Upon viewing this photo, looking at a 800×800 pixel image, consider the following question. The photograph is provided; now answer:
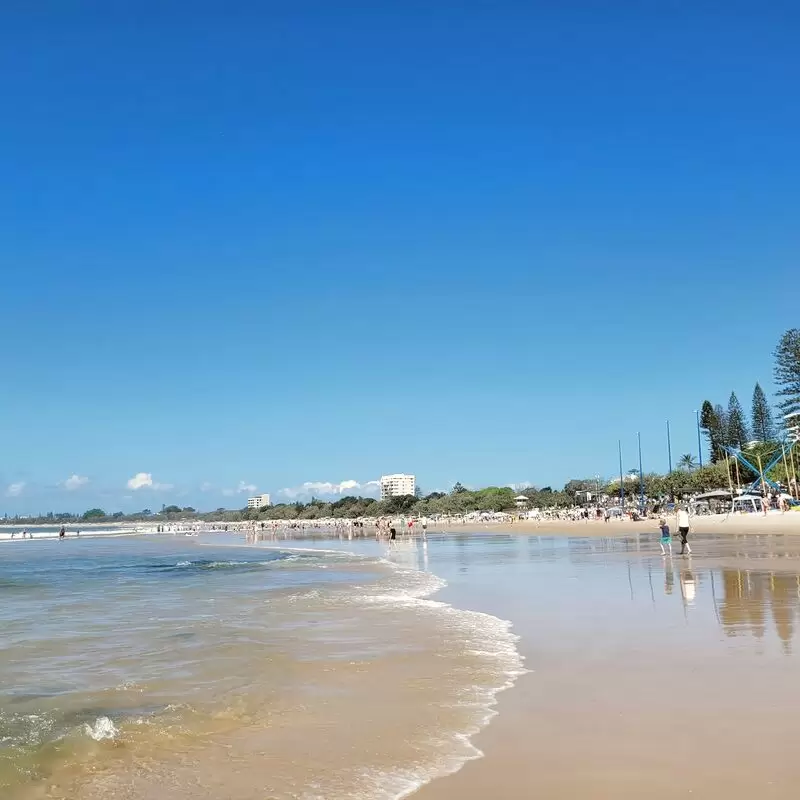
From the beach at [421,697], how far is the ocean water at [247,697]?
0.03 m

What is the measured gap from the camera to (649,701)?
20.4 ft

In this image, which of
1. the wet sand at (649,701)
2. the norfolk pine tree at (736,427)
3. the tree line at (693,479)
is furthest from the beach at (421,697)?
the norfolk pine tree at (736,427)

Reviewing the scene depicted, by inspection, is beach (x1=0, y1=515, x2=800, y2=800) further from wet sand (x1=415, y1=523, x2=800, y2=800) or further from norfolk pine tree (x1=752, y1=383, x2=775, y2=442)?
norfolk pine tree (x1=752, y1=383, x2=775, y2=442)

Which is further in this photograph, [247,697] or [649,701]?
[247,697]

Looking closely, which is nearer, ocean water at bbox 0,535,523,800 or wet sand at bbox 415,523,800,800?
wet sand at bbox 415,523,800,800

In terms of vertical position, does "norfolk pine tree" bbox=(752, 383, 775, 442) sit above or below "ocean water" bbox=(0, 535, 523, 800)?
above

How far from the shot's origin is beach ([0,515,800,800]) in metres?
4.80

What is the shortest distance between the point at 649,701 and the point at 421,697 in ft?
7.25

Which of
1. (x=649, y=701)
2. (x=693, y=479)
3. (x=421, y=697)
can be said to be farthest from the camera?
(x=693, y=479)

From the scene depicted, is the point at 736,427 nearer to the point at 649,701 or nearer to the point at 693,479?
the point at 693,479

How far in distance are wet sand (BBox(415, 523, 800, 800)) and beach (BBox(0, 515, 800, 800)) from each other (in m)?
0.03

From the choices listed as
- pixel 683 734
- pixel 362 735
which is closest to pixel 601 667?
pixel 683 734

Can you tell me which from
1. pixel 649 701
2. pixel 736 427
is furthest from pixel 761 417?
pixel 649 701

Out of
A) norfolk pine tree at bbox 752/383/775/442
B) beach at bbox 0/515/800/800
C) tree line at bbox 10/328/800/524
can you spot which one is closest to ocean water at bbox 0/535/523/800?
beach at bbox 0/515/800/800
